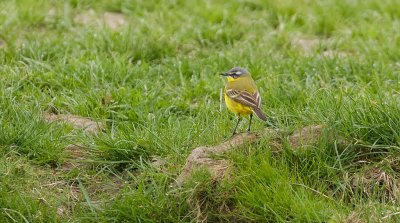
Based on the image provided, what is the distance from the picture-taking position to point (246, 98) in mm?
6805

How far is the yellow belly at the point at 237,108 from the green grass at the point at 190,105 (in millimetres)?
170

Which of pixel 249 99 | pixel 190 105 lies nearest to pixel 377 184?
pixel 249 99

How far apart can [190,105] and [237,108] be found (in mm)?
1159

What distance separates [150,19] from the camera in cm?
1010

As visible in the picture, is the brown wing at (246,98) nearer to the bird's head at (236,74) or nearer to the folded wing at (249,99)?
the folded wing at (249,99)

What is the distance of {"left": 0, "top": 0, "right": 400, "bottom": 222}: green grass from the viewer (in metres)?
6.20

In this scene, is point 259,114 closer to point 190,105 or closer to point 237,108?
point 237,108

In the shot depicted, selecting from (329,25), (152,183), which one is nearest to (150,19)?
(329,25)

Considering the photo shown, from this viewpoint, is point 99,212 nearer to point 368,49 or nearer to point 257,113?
point 257,113

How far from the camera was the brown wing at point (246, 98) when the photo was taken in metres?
6.78

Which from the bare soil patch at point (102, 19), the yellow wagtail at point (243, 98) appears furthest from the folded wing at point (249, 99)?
the bare soil patch at point (102, 19)

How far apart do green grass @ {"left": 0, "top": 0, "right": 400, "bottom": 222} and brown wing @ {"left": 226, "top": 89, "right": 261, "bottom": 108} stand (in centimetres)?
26

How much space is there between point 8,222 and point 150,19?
14.5ft

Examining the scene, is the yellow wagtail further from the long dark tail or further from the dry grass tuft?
the dry grass tuft
